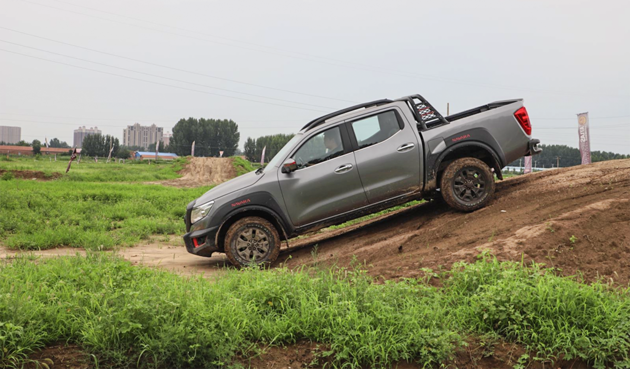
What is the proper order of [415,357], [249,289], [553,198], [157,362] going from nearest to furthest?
[157,362]
[415,357]
[249,289]
[553,198]

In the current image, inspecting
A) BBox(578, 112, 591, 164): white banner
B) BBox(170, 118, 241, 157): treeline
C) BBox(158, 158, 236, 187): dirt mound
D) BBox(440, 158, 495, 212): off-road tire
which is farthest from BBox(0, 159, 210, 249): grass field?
BBox(170, 118, 241, 157): treeline

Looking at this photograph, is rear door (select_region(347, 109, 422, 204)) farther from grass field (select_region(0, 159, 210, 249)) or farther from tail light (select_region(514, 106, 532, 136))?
grass field (select_region(0, 159, 210, 249))

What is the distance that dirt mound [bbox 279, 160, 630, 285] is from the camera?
618cm

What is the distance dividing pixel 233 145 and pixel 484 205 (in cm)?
9339

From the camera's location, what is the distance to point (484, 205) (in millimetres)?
8828

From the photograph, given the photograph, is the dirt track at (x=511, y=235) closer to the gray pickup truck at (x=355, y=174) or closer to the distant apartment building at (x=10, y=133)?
the gray pickup truck at (x=355, y=174)

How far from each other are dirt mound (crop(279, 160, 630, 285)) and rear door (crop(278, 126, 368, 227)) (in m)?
0.72

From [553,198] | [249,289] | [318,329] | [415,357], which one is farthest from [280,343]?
[553,198]

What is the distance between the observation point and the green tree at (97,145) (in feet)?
343

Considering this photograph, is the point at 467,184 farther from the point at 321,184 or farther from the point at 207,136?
the point at 207,136

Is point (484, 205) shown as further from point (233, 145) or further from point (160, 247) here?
point (233, 145)

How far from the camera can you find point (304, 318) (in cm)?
454

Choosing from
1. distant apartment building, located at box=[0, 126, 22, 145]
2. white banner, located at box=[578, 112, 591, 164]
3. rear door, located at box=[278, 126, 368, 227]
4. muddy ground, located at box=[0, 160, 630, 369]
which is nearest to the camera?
muddy ground, located at box=[0, 160, 630, 369]

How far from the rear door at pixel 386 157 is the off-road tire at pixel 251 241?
1.70 metres
